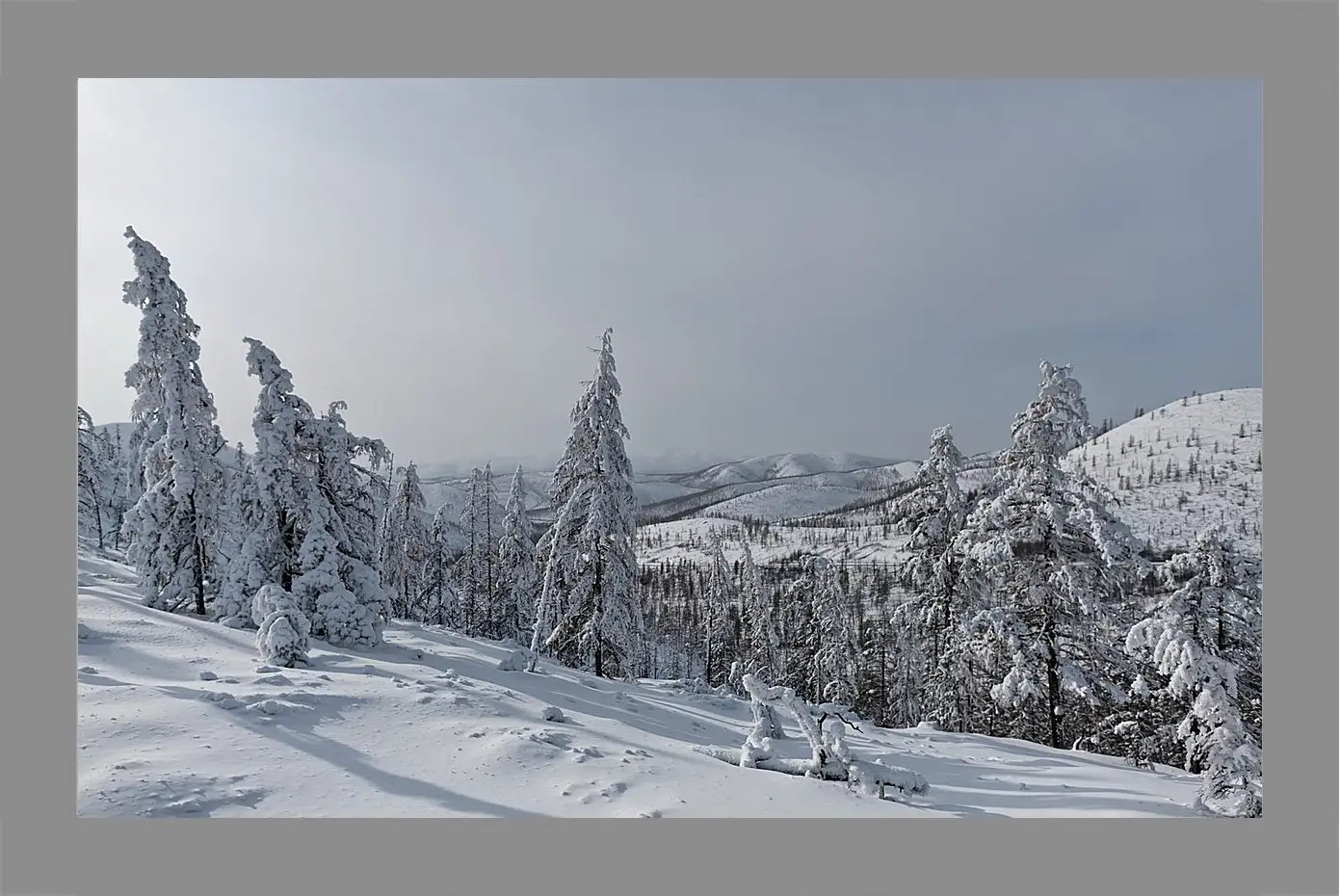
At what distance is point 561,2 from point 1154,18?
778 centimetres

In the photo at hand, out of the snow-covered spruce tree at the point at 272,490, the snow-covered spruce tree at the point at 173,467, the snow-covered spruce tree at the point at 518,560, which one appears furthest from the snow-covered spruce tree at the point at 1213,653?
the snow-covered spruce tree at the point at 518,560

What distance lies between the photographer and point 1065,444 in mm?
13766

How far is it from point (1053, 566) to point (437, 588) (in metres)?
39.7

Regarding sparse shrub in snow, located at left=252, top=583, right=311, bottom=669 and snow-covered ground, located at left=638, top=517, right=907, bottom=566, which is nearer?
sparse shrub in snow, located at left=252, top=583, right=311, bottom=669

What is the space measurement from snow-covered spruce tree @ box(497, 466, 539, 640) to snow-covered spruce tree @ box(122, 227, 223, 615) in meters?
18.6

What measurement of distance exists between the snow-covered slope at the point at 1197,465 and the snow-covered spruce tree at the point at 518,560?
2910 cm

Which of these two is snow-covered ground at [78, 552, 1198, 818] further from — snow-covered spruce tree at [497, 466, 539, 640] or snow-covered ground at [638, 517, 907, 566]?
snow-covered ground at [638, 517, 907, 566]

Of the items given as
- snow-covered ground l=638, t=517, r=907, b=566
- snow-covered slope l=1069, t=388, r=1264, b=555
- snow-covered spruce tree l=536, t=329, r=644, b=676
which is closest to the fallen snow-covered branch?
snow-covered slope l=1069, t=388, r=1264, b=555

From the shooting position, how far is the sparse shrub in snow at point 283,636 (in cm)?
1130

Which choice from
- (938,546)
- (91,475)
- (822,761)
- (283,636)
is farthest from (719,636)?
(91,475)

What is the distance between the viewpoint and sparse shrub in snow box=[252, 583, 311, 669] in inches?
445

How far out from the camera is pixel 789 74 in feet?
25.7

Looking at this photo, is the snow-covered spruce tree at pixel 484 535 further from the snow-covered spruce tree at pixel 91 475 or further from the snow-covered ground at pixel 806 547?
the snow-covered ground at pixel 806 547
